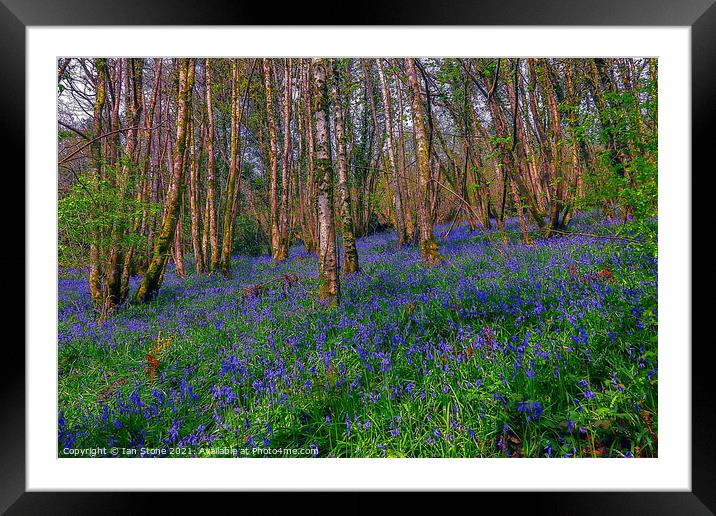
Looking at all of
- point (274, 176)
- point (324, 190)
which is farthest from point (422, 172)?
point (274, 176)

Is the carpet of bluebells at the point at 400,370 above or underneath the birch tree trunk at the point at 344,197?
underneath

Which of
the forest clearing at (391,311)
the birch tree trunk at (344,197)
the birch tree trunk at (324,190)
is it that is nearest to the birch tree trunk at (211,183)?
the forest clearing at (391,311)

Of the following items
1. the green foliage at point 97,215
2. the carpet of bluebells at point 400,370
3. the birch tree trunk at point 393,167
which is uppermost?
the birch tree trunk at point 393,167

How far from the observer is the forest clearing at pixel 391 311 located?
2.22 meters

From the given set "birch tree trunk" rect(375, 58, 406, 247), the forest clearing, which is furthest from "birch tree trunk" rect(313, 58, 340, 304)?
"birch tree trunk" rect(375, 58, 406, 247)

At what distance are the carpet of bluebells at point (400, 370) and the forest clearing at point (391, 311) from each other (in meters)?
0.02
